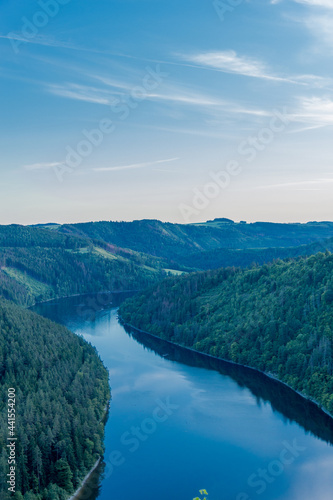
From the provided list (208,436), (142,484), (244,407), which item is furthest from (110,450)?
(244,407)

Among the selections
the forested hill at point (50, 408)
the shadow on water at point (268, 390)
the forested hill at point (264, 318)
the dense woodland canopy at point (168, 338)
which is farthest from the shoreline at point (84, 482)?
the forested hill at point (264, 318)

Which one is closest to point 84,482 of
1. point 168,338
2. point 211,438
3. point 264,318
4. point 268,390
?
point 211,438

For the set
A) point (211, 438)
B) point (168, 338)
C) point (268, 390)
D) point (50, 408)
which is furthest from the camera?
point (168, 338)

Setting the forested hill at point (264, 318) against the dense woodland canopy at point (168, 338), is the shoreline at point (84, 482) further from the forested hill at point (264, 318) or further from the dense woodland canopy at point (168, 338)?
the forested hill at point (264, 318)

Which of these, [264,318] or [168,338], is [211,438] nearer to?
[264,318]

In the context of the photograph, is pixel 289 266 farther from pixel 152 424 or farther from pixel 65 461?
pixel 65 461
